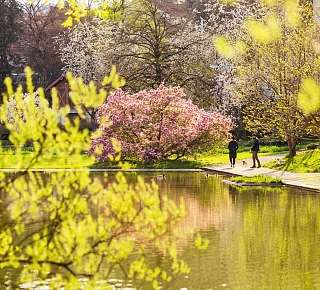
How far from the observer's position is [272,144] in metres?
57.9

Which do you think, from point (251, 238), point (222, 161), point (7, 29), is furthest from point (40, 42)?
point (251, 238)

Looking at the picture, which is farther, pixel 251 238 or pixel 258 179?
pixel 258 179

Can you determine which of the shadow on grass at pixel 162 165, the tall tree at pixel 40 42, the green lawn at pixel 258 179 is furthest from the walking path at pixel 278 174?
the tall tree at pixel 40 42

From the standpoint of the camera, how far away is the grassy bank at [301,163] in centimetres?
3984

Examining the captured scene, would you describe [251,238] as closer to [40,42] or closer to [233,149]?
[233,149]

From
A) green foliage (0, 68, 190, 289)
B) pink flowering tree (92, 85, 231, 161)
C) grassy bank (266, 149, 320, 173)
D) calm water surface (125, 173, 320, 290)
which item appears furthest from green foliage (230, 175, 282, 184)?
green foliage (0, 68, 190, 289)

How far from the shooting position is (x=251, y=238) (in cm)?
1948

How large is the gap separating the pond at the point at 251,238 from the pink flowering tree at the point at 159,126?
53.5 ft

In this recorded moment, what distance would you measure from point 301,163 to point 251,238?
2265cm

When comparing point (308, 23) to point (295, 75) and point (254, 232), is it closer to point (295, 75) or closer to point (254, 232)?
point (295, 75)

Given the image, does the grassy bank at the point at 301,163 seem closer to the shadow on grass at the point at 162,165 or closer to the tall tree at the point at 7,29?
the shadow on grass at the point at 162,165

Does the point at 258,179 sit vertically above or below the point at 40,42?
below

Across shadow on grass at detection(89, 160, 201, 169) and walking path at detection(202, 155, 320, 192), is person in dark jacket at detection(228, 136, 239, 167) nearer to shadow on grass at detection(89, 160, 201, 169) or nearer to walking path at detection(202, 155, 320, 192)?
walking path at detection(202, 155, 320, 192)

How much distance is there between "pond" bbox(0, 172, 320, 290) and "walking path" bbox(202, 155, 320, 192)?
1311mm
